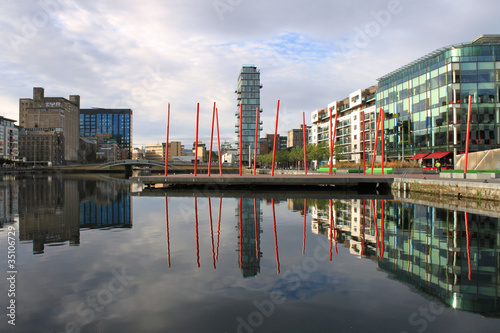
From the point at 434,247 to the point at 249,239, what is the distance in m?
6.04

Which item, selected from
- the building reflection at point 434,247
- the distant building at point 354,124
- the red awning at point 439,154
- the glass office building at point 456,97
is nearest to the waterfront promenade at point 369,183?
the building reflection at point 434,247

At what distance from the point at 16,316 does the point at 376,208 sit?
772 inches

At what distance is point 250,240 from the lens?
1289 cm

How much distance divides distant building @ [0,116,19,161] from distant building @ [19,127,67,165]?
10.1 metres

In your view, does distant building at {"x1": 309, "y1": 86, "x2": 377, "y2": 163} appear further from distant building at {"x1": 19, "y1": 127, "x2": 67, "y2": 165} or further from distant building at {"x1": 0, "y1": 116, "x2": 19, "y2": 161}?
distant building at {"x1": 19, "y1": 127, "x2": 67, "y2": 165}

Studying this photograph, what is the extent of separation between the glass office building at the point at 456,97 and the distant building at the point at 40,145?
149 meters

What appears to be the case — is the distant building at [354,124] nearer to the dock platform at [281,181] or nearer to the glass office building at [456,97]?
the glass office building at [456,97]

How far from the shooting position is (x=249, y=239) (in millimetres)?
13078

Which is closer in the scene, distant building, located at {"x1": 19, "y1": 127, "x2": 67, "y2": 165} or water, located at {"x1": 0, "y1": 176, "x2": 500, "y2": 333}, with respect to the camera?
water, located at {"x1": 0, "y1": 176, "x2": 500, "y2": 333}

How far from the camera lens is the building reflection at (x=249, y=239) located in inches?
371

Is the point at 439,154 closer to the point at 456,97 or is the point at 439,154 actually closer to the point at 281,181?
the point at 456,97

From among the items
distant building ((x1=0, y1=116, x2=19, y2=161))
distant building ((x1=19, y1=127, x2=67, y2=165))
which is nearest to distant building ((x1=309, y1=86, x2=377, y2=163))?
distant building ((x1=0, y1=116, x2=19, y2=161))

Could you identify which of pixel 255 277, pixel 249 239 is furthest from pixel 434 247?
pixel 255 277

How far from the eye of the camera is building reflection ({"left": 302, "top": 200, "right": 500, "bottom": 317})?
763 centimetres
